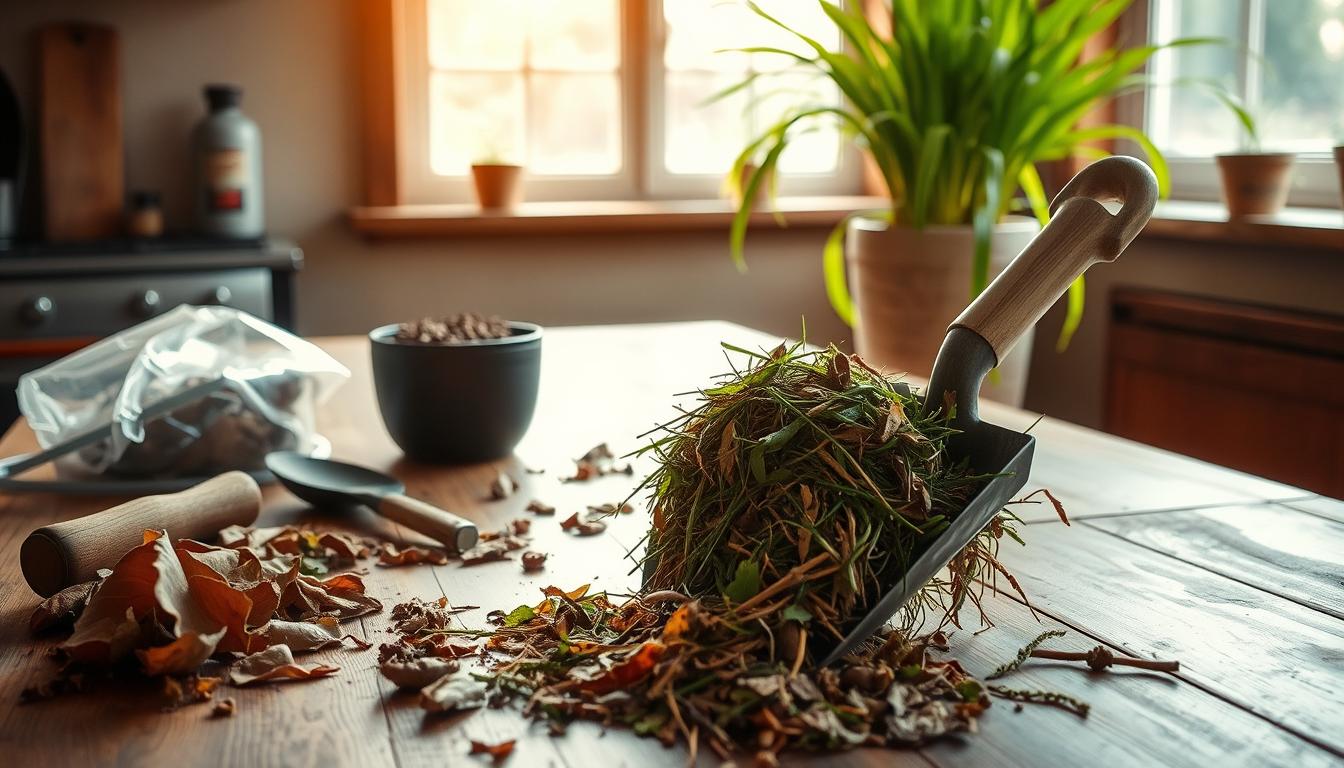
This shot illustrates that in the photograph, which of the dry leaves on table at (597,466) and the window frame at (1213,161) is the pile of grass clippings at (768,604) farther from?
the window frame at (1213,161)

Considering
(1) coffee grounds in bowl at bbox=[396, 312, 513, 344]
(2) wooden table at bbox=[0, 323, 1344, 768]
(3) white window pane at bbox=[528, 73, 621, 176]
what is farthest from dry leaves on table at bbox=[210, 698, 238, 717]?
(3) white window pane at bbox=[528, 73, 621, 176]

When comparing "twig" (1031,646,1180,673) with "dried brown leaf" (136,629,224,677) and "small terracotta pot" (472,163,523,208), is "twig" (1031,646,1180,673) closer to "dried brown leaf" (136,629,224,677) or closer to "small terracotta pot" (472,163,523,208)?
"dried brown leaf" (136,629,224,677)

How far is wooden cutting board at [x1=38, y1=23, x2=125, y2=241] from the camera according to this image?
8.75ft

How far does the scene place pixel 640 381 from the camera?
4.78ft

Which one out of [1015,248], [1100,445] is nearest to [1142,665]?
[1100,445]

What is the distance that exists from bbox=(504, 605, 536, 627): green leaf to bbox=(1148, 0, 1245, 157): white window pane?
2.48 meters

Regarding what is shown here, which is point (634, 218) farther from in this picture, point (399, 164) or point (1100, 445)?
point (1100, 445)

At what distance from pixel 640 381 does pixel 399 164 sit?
1670 mm

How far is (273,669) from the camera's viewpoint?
0.62 m

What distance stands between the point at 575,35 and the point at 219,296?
1.21 meters

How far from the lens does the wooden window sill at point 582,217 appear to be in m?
2.90

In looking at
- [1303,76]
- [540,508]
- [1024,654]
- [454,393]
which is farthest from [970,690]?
[1303,76]

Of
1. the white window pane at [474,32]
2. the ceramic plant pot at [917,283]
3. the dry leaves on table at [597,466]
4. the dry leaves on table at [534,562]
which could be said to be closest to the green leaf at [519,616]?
the dry leaves on table at [534,562]

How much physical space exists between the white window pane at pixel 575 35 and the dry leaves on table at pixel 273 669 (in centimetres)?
266
